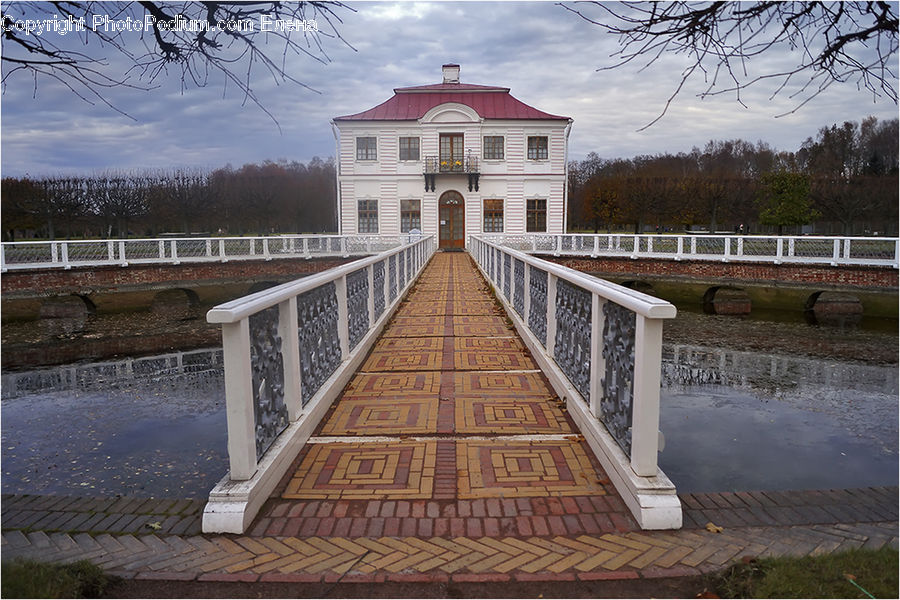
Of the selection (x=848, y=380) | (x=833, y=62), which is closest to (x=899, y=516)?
(x=833, y=62)

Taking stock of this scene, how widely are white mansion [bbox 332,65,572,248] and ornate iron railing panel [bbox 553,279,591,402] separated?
1193 inches

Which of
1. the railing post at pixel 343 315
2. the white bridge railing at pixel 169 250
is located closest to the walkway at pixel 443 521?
the railing post at pixel 343 315

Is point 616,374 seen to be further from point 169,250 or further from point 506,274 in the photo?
point 169,250

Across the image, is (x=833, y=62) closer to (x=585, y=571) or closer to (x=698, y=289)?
(x=585, y=571)

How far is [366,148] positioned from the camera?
36.0 meters

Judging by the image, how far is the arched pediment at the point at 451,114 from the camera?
1375 inches

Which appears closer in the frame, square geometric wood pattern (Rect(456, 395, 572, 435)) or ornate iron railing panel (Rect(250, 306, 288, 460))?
ornate iron railing panel (Rect(250, 306, 288, 460))

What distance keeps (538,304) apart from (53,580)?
5578 mm

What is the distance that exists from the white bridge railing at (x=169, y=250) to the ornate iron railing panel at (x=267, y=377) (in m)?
18.3

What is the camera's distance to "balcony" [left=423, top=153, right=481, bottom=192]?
35.1m

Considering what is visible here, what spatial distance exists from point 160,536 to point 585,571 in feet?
7.21

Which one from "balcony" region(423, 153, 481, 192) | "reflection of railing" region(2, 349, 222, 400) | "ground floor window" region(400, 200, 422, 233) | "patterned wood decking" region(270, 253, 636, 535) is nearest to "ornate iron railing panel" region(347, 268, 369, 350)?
"patterned wood decking" region(270, 253, 636, 535)

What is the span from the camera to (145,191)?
44594 millimetres

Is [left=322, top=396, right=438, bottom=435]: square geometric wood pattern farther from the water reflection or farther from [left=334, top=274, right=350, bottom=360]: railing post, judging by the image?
the water reflection
